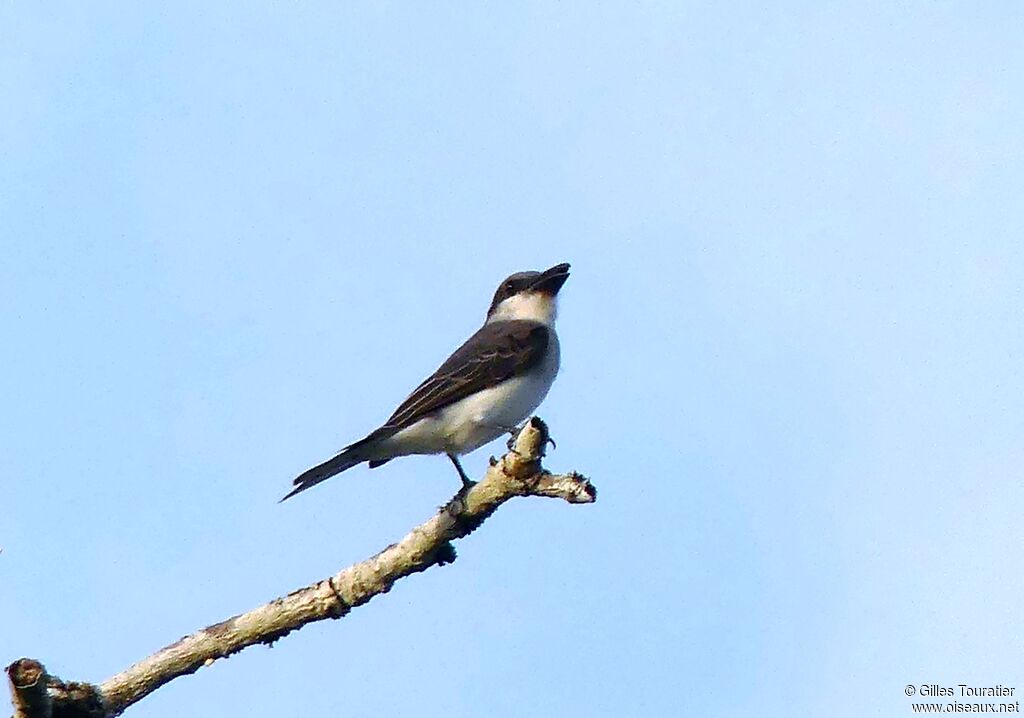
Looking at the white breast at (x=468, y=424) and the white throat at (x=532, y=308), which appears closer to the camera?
the white breast at (x=468, y=424)

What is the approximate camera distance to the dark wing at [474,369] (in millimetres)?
14633

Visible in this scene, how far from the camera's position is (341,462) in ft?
46.6

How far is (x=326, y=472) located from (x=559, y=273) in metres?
4.68

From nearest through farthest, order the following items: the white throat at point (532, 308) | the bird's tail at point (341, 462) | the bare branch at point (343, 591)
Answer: the bare branch at point (343, 591) → the bird's tail at point (341, 462) → the white throat at point (532, 308)

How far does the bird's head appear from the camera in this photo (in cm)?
1759

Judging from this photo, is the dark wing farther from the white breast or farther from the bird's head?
the bird's head

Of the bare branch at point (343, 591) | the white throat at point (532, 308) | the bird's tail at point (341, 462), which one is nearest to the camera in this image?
the bare branch at point (343, 591)

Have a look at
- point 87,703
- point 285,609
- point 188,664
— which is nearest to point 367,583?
point 285,609

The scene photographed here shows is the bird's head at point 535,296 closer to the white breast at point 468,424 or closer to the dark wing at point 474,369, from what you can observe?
the dark wing at point 474,369

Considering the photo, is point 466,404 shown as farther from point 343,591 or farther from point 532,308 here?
point 343,591

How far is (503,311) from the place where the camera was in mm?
18203

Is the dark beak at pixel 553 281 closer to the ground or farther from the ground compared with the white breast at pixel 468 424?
farther from the ground

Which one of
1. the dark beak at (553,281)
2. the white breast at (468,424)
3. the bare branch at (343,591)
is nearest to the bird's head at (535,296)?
the dark beak at (553,281)

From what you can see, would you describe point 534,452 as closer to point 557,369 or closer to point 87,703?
point 87,703
